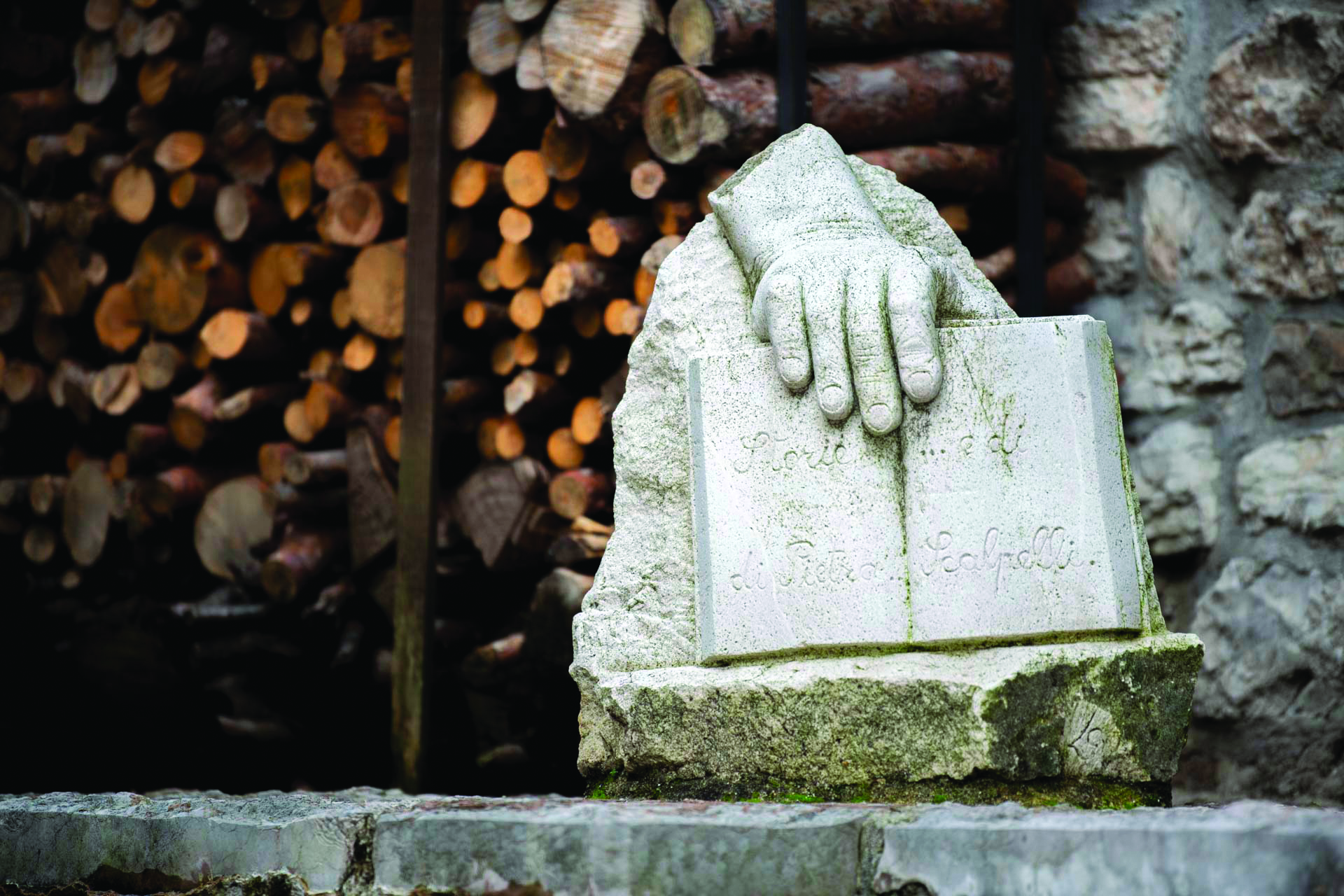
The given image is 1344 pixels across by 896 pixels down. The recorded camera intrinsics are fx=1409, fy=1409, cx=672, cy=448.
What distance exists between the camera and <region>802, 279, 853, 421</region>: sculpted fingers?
1915mm

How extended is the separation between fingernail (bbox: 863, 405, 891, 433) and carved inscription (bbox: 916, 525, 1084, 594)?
163 mm

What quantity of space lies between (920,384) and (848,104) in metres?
1.42

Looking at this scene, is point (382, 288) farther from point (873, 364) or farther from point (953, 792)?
point (953, 792)

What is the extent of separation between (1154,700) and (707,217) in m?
1.07

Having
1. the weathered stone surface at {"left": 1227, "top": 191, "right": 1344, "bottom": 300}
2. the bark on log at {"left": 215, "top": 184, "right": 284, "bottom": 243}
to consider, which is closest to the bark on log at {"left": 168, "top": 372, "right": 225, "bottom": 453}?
the bark on log at {"left": 215, "top": 184, "right": 284, "bottom": 243}

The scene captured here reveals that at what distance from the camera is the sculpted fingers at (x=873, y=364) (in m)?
1.91

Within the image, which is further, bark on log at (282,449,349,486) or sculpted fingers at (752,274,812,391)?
bark on log at (282,449,349,486)

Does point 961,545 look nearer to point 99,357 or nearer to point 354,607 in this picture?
point 354,607

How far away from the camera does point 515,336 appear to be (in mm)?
3510

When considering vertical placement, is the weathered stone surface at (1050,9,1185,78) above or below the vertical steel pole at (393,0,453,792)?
above

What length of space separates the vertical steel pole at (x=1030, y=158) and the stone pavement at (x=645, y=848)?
5.82ft

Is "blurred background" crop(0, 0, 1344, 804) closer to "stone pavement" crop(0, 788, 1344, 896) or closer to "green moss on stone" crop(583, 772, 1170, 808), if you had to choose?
"green moss on stone" crop(583, 772, 1170, 808)

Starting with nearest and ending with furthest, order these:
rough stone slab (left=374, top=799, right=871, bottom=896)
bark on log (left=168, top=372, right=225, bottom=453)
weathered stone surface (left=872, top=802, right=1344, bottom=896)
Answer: weathered stone surface (left=872, top=802, right=1344, bottom=896)
rough stone slab (left=374, top=799, right=871, bottom=896)
bark on log (left=168, top=372, right=225, bottom=453)

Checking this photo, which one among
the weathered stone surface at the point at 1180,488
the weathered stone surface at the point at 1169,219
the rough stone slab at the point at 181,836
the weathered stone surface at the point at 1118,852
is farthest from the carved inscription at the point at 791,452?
the weathered stone surface at the point at 1169,219
